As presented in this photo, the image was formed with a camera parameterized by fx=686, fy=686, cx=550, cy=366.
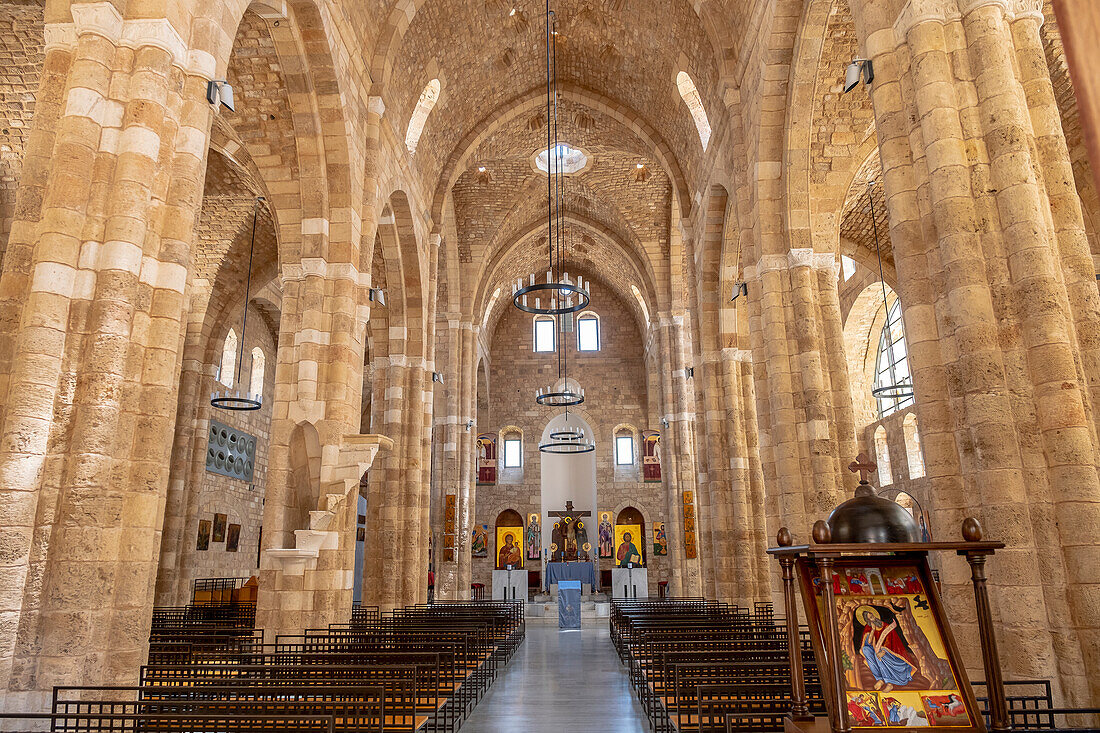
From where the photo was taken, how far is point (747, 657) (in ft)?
21.4

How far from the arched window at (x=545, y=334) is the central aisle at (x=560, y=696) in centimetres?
1830

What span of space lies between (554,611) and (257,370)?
12645mm

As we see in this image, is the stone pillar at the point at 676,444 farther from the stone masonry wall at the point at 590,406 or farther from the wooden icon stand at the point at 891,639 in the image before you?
the wooden icon stand at the point at 891,639

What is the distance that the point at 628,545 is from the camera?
2900 centimetres

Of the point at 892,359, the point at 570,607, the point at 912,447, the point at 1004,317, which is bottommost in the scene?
the point at 570,607

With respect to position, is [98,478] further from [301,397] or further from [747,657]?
[747,657]

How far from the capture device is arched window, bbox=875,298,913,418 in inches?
776

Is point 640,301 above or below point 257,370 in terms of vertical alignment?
above

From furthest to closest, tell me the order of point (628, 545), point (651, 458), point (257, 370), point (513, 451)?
point (513, 451)
point (651, 458)
point (628, 545)
point (257, 370)

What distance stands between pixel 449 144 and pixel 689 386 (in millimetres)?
10810

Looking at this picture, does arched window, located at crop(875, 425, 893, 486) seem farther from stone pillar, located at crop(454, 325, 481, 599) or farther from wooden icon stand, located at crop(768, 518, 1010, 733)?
wooden icon stand, located at crop(768, 518, 1010, 733)

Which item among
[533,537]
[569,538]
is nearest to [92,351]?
[569,538]

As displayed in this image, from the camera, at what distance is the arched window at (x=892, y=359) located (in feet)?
64.7

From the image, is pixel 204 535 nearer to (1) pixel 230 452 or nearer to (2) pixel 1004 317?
(1) pixel 230 452
